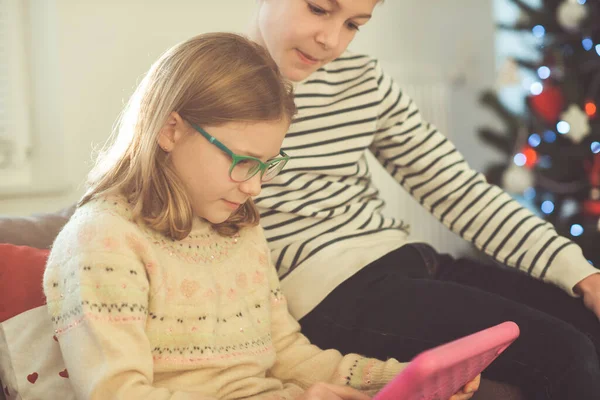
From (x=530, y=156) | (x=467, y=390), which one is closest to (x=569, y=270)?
(x=467, y=390)

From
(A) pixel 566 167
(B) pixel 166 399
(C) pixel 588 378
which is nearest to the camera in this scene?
(B) pixel 166 399

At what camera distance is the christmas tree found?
2445mm

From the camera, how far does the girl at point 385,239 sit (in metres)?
1.10

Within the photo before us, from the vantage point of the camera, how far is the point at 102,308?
2.95ft

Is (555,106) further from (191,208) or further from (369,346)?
(191,208)

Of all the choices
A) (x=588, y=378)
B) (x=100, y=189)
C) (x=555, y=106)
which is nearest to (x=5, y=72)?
(x=100, y=189)

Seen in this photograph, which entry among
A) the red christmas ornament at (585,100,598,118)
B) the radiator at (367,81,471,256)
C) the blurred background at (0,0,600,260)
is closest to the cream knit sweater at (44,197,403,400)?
the blurred background at (0,0,600,260)

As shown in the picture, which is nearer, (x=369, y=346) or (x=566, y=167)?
(x=369, y=346)

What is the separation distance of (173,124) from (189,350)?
348mm

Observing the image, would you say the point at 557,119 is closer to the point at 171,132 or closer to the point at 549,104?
the point at 549,104

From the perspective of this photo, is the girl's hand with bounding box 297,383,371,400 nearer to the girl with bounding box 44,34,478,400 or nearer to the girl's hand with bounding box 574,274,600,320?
the girl with bounding box 44,34,478,400

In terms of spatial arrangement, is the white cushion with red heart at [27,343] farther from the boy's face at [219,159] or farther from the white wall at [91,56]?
the white wall at [91,56]

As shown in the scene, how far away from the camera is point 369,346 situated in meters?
1.16

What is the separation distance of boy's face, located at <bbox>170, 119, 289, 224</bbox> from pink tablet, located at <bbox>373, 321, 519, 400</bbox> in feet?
1.36
